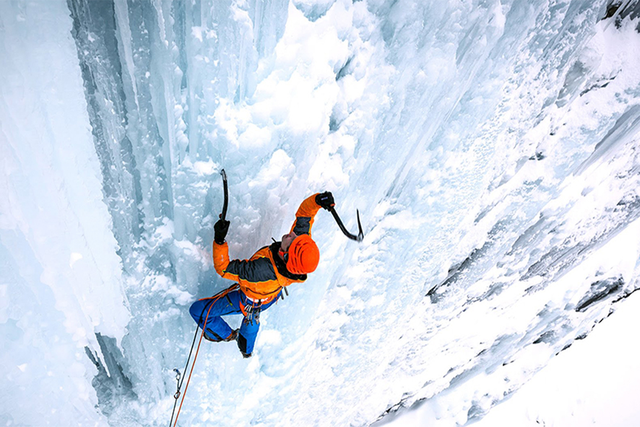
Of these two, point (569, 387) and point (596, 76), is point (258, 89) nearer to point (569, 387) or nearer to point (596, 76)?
point (596, 76)

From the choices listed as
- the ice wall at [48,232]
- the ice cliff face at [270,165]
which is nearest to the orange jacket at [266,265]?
the ice cliff face at [270,165]

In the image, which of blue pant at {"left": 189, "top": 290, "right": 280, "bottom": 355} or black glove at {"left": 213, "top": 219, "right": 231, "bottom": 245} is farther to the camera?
blue pant at {"left": 189, "top": 290, "right": 280, "bottom": 355}

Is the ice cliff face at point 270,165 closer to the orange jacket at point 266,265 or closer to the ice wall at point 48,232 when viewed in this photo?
the ice wall at point 48,232

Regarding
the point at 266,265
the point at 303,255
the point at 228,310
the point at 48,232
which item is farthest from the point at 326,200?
the point at 48,232

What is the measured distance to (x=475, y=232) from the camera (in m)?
3.11

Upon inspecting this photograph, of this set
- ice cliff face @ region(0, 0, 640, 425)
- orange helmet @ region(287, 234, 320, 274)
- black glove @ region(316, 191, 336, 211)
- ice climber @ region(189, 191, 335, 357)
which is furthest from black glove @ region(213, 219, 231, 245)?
black glove @ region(316, 191, 336, 211)

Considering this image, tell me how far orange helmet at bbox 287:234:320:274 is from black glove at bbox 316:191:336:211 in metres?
0.17

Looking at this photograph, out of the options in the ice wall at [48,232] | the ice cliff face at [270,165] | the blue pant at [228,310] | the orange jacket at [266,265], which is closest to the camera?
the ice wall at [48,232]

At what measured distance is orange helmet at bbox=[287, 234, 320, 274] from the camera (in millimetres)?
1577

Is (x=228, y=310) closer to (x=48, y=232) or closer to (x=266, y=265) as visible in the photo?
(x=266, y=265)

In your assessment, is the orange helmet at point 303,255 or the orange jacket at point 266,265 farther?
the orange jacket at point 266,265

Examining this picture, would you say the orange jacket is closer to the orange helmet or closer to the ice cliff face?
the orange helmet

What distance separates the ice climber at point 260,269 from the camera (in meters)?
1.60

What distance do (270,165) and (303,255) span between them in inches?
18.1
